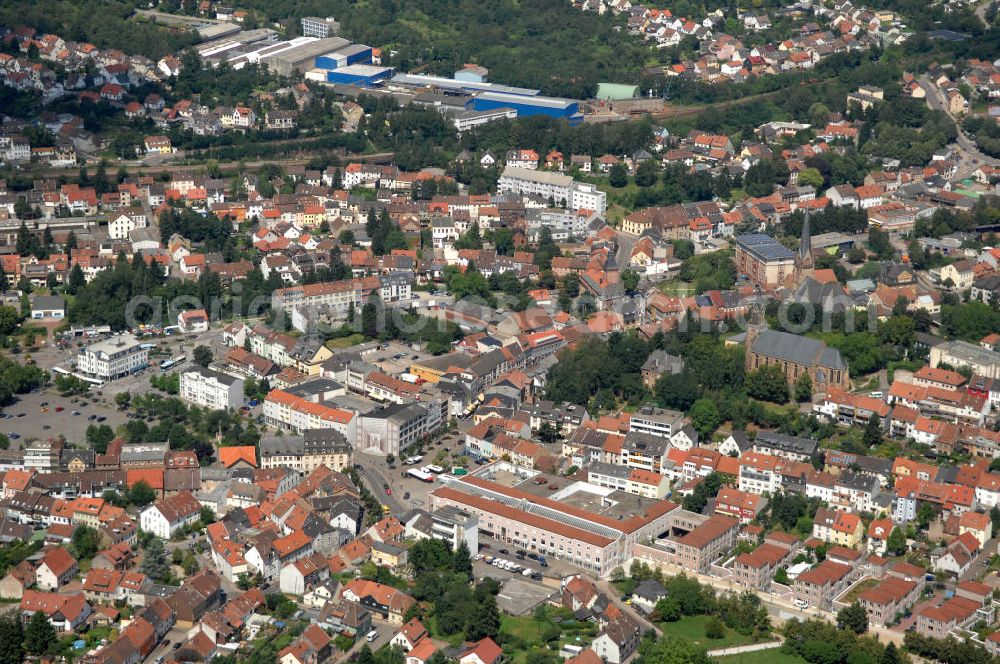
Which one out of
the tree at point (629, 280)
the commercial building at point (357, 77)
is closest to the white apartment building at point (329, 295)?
the tree at point (629, 280)

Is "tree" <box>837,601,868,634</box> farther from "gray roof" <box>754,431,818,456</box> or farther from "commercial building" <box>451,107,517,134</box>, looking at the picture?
"commercial building" <box>451,107,517,134</box>

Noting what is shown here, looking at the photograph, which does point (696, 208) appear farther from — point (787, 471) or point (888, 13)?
point (888, 13)

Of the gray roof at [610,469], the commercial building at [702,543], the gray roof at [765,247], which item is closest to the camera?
the commercial building at [702,543]

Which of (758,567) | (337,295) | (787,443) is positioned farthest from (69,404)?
(758,567)

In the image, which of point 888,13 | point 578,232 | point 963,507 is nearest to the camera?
point 963,507

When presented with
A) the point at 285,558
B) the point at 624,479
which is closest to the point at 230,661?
the point at 285,558

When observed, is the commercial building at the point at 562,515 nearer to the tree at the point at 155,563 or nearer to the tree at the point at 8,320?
the tree at the point at 155,563

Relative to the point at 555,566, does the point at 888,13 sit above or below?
above

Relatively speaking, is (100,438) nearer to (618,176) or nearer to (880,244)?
(618,176)
